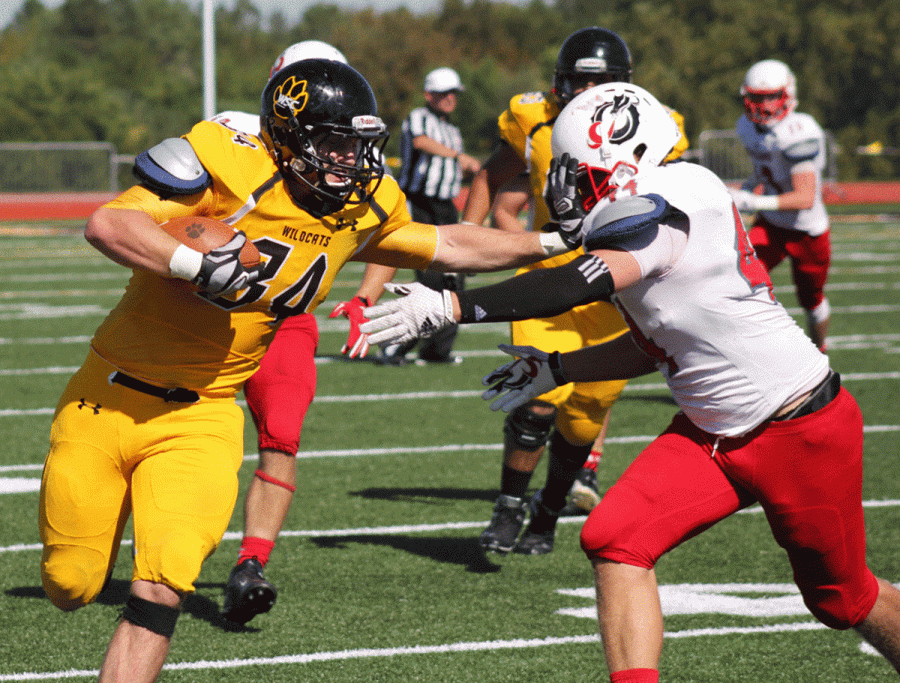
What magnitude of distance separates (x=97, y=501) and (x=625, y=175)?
154 cm

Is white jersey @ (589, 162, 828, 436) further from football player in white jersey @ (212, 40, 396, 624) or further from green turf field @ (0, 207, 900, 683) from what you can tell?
football player in white jersey @ (212, 40, 396, 624)

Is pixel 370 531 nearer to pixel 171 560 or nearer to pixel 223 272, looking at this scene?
pixel 171 560

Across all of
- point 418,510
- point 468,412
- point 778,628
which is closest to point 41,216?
point 468,412

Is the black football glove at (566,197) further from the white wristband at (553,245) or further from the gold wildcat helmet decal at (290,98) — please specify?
the gold wildcat helmet decal at (290,98)

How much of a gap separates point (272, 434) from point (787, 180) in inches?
192

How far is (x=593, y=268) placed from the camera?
2771 millimetres

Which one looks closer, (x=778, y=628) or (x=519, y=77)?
(x=778, y=628)

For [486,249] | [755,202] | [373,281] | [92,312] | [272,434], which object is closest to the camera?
[486,249]

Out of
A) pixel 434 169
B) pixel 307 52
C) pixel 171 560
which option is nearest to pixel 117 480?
pixel 171 560

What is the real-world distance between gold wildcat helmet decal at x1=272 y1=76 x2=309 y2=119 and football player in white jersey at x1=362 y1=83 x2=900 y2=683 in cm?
67

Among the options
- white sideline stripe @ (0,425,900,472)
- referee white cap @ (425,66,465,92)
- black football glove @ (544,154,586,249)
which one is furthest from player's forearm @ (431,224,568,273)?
referee white cap @ (425,66,465,92)

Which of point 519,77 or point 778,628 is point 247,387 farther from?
point 519,77

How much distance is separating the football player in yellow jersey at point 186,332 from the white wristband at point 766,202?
4654 mm

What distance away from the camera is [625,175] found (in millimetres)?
3076
